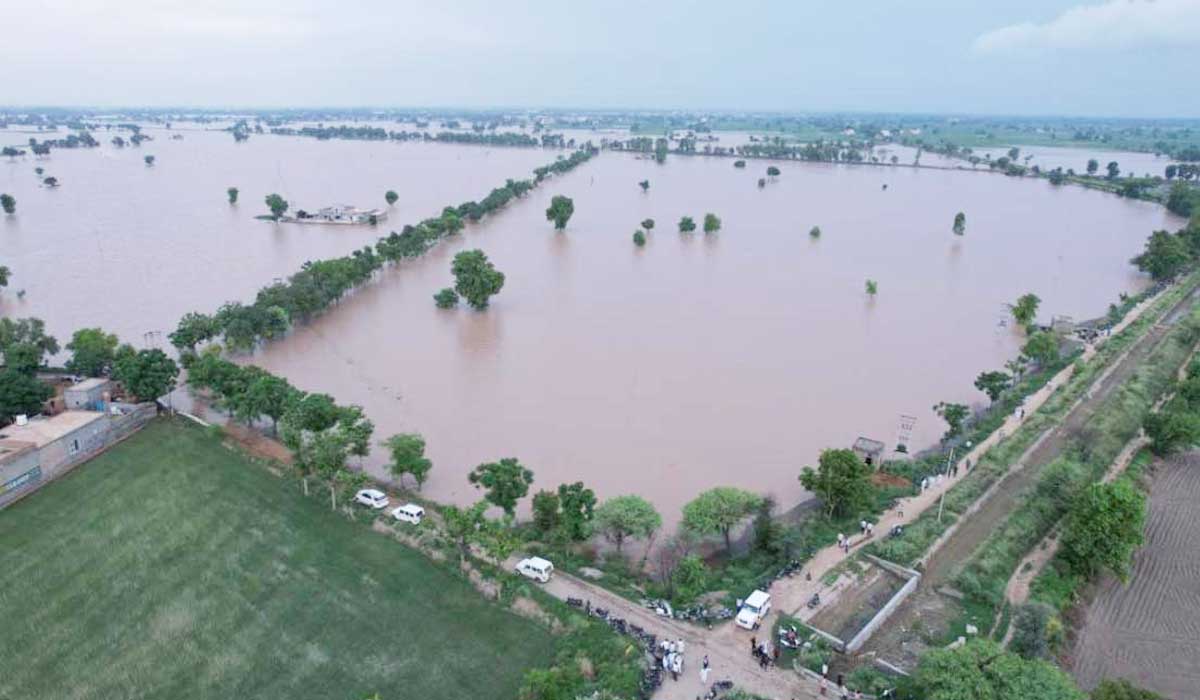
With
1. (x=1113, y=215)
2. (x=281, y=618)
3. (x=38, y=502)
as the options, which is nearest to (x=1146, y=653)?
(x=281, y=618)

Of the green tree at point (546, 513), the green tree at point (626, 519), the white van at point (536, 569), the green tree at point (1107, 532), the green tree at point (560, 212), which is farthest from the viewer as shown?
the green tree at point (560, 212)

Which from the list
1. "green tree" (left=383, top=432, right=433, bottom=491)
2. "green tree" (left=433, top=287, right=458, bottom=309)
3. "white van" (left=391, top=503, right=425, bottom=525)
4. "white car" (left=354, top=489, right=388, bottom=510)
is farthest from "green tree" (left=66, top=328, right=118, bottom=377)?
"green tree" (left=433, top=287, right=458, bottom=309)

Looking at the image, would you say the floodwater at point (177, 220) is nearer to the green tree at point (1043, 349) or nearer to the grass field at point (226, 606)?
the grass field at point (226, 606)

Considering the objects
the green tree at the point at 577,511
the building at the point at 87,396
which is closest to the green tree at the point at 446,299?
the building at the point at 87,396

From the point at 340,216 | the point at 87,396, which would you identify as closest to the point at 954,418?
the point at 87,396

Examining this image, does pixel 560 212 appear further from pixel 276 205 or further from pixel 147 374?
pixel 147 374

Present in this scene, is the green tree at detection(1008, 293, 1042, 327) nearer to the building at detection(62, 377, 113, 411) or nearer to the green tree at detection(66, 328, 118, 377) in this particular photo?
the building at detection(62, 377, 113, 411)
